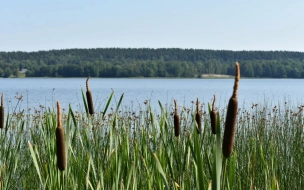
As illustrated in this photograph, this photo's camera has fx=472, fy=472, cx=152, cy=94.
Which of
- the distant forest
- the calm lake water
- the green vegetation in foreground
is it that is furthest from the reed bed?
A: the distant forest

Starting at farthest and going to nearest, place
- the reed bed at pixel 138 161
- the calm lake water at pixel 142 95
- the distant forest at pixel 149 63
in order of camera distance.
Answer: the distant forest at pixel 149 63 < the calm lake water at pixel 142 95 < the reed bed at pixel 138 161

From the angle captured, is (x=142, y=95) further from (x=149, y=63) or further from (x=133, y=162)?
(x=149, y=63)

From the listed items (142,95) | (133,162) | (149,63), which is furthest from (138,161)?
(149,63)

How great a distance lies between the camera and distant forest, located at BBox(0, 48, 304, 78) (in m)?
55.3

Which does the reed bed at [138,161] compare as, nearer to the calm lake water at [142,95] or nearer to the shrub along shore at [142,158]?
the shrub along shore at [142,158]

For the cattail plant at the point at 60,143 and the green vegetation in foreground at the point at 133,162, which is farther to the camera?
the green vegetation in foreground at the point at 133,162

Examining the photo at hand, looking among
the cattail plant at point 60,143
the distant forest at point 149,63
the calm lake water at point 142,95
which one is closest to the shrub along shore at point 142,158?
the cattail plant at point 60,143

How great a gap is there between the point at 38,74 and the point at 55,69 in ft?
8.25

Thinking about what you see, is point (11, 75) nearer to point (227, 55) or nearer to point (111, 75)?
point (111, 75)

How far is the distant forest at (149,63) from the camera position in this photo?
55.3 metres

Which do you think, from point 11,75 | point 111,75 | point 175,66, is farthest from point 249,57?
point 11,75

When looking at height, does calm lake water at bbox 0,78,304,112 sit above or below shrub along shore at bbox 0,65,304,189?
below

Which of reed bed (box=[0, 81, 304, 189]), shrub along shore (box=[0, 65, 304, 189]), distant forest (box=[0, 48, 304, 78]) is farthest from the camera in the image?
distant forest (box=[0, 48, 304, 78])

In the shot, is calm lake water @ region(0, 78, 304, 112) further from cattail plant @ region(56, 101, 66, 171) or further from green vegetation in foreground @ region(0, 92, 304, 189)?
cattail plant @ region(56, 101, 66, 171)
